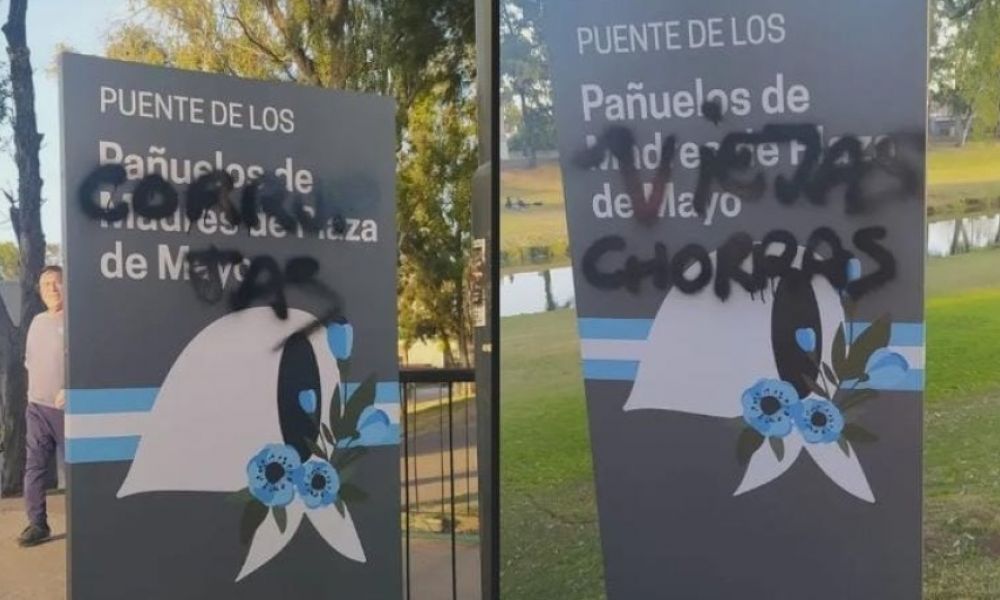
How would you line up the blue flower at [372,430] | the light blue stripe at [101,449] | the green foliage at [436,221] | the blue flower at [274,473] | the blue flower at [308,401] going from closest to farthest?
the light blue stripe at [101,449], the blue flower at [274,473], the blue flower at [308,401], the blue flower at [372,430], the green foliage at [436,221]

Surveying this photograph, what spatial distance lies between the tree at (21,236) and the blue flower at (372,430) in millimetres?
1464

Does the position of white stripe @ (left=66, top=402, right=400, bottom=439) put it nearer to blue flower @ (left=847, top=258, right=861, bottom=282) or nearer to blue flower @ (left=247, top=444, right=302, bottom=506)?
blue flower @ (left=247, top=444, right=302, bottom=506)

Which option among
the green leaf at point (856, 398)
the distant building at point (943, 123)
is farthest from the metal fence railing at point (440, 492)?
the distant building at point (943, 123)

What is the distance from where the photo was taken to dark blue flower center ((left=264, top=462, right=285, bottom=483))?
3.76 m

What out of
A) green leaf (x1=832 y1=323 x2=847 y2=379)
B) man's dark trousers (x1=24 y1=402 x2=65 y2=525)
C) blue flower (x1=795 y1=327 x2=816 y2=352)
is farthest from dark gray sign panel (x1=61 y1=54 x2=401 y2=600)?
green leaf (x1=832 y1=323 x2=847 y2=379)

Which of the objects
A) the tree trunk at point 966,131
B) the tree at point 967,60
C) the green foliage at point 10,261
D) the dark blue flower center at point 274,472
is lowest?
the dark blue flower center at point 274,472

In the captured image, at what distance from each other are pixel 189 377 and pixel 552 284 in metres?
1.27

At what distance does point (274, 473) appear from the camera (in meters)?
3.77

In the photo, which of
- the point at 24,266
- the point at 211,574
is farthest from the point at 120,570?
the point at 24,266

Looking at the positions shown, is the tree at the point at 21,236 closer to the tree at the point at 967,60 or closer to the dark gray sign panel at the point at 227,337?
the dark gray sign panel at the point at 227,337

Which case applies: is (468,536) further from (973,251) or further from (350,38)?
(973,251)

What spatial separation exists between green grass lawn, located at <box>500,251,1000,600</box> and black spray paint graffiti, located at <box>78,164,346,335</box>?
Result: 0.74 m

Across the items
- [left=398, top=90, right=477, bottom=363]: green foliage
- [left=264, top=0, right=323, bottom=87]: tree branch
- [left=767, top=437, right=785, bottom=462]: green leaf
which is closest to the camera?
[left=767, top=437, right=785, bottom=462]: green leaf

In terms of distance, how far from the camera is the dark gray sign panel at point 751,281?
3.53 meters
